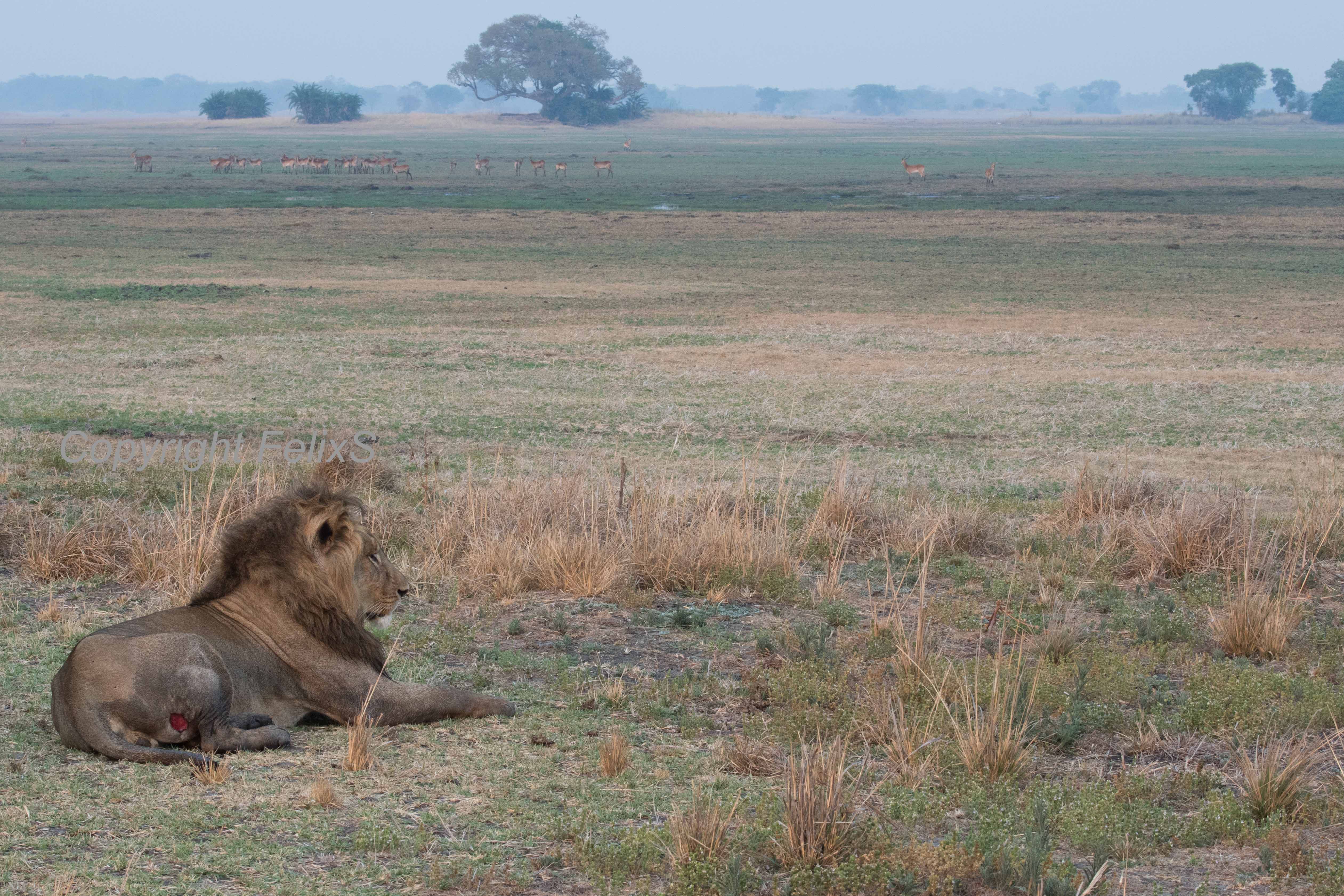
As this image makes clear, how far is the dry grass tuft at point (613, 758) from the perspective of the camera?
464 centimetres

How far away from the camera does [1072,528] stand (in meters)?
9.01

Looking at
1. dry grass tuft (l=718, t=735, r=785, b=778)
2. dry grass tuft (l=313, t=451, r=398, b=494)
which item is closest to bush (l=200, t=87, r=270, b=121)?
dry grass tuft (l=313, t=451, r=398, b=494)

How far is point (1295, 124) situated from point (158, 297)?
16538 cm

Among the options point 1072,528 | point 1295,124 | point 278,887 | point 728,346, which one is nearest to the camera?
point 278,887

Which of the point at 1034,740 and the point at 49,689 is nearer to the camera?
the point at 1034,740

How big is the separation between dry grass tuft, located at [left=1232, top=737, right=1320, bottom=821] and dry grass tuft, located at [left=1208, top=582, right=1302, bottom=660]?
2.04 metres

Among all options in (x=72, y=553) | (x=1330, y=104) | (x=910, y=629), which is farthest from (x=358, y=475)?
(x=1330, y=104)

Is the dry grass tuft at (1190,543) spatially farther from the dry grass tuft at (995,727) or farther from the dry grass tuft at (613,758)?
the dry grass tuft at (613,758)

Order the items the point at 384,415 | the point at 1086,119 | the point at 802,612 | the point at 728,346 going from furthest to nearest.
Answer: the point at 1086,119 → the point at 728,346 → the point at 384,415 → the point at 802,612

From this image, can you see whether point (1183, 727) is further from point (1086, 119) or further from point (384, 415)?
point (1086, 119)

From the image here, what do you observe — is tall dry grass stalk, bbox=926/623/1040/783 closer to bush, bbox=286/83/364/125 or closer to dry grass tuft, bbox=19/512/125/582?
dry grass tuft, bbox=19/512/125/582

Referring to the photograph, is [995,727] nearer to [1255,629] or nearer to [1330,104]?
[1255,629]

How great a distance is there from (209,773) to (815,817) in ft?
6.25

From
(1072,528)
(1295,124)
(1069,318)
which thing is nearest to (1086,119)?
(1295,124)
